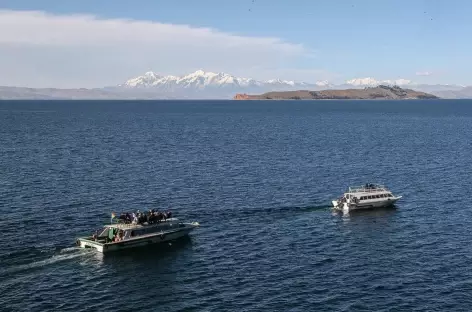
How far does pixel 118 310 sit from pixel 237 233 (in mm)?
29299

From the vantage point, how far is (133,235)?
275 feet

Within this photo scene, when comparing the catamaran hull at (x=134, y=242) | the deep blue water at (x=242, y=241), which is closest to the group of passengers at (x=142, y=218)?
the catamaran hull at (x=134, y=242)

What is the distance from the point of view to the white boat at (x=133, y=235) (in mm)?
80250

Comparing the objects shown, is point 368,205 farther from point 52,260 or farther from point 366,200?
point 52,260

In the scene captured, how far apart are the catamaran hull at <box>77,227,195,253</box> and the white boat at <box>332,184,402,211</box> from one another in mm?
29088

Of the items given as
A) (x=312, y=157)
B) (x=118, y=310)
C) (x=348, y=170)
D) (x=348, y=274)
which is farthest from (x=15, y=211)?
(x=312, y=157)

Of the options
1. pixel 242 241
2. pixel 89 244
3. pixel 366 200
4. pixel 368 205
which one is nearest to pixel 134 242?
pixel 89 244

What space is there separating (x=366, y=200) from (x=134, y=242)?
4358 centimetres

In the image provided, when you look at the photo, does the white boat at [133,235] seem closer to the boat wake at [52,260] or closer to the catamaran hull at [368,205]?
the boat wake at [52,260]

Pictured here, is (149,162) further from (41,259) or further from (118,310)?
(118,310)

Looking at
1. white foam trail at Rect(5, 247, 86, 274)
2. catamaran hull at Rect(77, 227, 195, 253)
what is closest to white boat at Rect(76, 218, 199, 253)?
catamaran hull at Rect(77, 227, 195, 253)

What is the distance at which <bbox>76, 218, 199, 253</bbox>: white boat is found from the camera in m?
80.2

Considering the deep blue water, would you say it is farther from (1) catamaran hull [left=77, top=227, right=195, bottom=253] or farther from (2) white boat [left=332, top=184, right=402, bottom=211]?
(2) white boat [left=332, top=184, right=402, bottom=211]

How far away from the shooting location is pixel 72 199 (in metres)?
108
